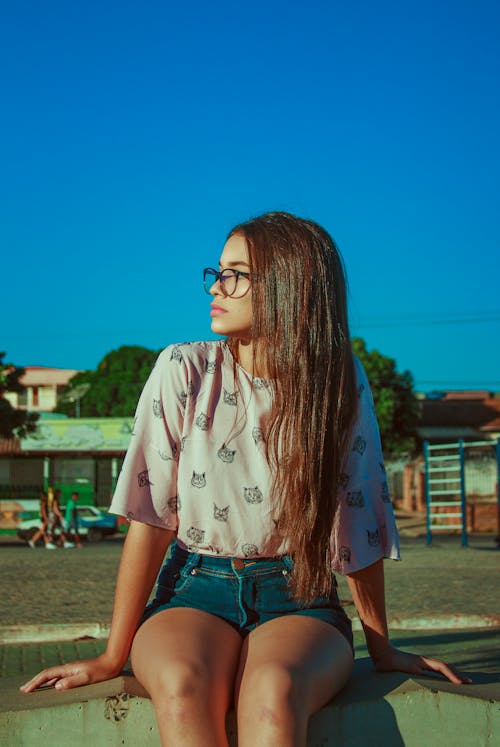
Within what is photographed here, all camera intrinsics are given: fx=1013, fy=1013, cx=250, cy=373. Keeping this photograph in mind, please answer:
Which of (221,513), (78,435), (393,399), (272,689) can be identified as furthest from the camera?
(393,399)

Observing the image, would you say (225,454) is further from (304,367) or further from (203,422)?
(304,367)

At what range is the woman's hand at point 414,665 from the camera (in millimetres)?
2748

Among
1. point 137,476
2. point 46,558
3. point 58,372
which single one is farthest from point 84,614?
point 58,372

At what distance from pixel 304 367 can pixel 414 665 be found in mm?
868

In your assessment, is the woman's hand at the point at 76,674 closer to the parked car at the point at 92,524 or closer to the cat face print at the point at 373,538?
the cat face print at the point at 373,538

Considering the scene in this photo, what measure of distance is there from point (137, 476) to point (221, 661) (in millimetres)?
627

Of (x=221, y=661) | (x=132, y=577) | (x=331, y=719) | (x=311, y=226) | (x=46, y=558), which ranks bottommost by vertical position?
(x=46, y=558)

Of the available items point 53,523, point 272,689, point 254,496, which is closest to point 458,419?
point 53,523

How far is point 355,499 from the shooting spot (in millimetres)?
2893

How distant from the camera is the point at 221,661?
2.39 meters

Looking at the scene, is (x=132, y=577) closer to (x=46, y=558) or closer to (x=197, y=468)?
(x=197, y=468)

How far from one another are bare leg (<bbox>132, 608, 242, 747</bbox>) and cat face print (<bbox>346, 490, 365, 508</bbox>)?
1.79 feet

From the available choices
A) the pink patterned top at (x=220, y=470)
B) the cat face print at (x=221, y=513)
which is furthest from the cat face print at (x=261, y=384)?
the cat face print at (x=221, y=513)

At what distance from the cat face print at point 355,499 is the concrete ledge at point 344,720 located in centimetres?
56
